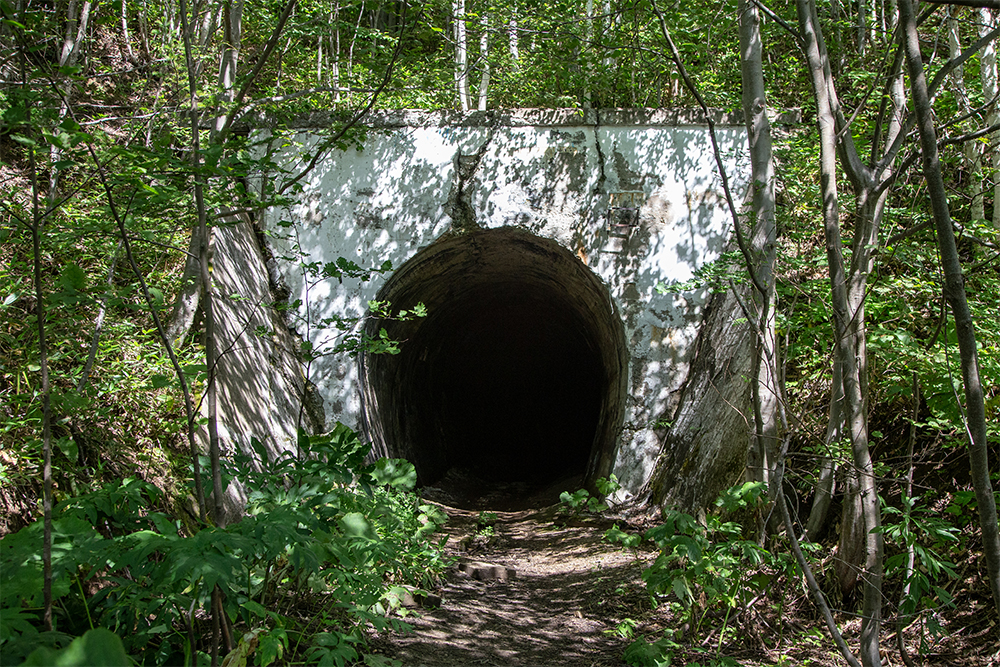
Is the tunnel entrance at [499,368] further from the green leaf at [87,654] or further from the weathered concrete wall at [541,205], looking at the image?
the green leaf at [87,654]

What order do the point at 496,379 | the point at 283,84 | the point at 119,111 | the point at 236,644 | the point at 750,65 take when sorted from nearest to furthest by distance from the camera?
the point at 236,644 < the point at 750,65 < the point at 119,111 < the point at 283,84 < the point at 496,379

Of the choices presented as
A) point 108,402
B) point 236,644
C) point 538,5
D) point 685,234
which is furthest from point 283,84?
point 236,644

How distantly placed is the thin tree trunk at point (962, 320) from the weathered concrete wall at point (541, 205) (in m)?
3.95

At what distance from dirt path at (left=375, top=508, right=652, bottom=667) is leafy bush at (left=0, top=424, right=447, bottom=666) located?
381mm

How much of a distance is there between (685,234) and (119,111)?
5.80 meters

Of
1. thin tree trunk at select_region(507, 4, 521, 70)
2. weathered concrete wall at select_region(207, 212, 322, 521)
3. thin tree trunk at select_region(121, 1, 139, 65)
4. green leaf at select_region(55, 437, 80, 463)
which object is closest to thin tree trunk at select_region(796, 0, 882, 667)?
weathered concrete wall at select_region(207, 212, 322, 521)

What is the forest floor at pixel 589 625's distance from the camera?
3.37 meters

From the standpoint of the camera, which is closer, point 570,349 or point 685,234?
point 685,234

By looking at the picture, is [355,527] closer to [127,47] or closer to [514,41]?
[127,47]

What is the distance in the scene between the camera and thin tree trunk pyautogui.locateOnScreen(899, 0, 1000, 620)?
2.05m

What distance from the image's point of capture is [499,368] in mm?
12461

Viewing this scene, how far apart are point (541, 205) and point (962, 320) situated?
4.49 meters

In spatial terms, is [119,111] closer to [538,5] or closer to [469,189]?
[469,189]

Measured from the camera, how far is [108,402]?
3.82 metres
